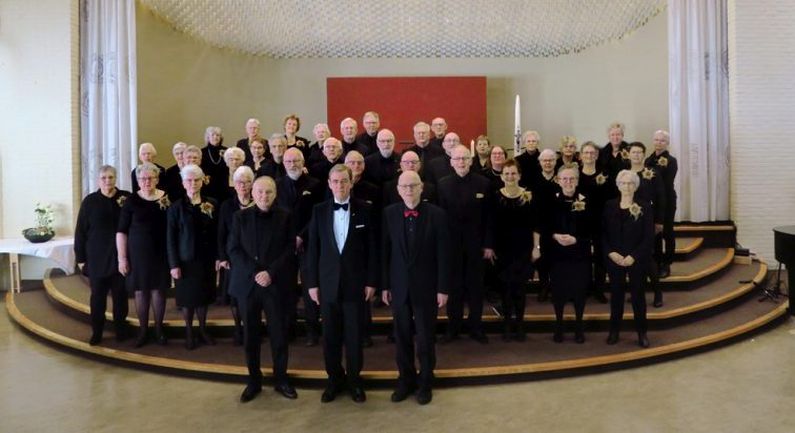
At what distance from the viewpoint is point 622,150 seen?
236 inches

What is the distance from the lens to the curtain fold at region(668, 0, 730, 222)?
320 inches

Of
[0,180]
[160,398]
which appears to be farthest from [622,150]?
[0,180]

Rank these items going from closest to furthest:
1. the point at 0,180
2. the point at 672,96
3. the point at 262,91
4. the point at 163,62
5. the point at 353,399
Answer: the point at 353,399 < the point at 0,180 < the point at 672,96 < the point at 163,62 < the point at 262,91

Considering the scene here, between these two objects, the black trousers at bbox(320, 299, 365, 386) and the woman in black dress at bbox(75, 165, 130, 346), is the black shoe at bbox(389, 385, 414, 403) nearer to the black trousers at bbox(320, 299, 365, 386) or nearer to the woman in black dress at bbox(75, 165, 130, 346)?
the black trousers at bbox(320, 299, 365, 386)

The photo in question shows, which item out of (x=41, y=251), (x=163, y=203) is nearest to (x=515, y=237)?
(x=163, y=203)

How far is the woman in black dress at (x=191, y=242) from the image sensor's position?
182 inches

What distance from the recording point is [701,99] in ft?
26.7

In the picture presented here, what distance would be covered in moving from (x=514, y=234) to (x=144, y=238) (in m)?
2.99

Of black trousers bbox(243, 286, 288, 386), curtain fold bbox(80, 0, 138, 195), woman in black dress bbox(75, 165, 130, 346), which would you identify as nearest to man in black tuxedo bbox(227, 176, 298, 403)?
black trousers bbox(243, 286, 288, 386)

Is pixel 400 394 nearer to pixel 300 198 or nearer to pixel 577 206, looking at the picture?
pixel 300 198

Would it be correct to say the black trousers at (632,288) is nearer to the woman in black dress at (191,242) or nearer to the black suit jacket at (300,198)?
the black suit jacket at (300,198)

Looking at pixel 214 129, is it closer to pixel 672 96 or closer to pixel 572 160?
pixel 572 160

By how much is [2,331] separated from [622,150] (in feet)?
21.4

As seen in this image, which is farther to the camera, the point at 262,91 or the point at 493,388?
the point at 262,91
